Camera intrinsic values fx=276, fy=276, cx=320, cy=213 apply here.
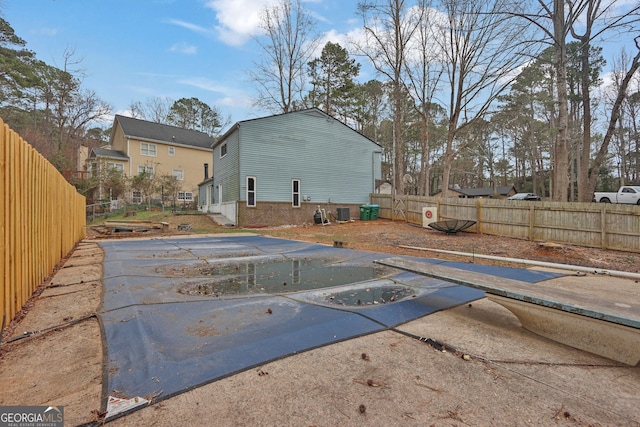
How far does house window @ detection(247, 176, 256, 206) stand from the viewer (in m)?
14.8

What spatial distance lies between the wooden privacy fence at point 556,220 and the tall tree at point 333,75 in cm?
1583

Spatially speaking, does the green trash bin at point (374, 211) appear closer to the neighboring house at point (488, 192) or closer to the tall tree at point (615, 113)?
the tall tree at point (615, 113)

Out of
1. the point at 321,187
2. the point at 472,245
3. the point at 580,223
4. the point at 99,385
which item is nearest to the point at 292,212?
the point at 321,187

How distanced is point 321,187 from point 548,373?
1551 cm

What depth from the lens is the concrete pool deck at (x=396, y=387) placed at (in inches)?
54.7

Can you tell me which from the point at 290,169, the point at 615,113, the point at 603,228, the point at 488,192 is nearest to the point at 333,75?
the point at 290,169

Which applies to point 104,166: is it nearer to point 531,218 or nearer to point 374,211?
point 374,211

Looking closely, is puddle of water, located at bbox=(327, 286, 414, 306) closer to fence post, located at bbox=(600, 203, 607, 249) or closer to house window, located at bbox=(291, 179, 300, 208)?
fence post, located at bbox=(600, 203, 607, 249)

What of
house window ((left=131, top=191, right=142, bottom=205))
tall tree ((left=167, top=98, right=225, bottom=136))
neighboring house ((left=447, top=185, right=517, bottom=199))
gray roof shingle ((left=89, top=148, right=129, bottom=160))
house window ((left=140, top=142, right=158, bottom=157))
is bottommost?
house window ((left=131, top=191, right=142, bottom=205))

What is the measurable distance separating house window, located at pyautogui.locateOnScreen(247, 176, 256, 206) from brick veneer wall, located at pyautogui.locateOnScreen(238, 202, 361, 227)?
30cm

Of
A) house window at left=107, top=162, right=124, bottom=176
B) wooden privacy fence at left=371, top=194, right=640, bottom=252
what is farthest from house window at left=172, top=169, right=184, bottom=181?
wooden privacy fence at left=371, top=194, right=640, bottom=252

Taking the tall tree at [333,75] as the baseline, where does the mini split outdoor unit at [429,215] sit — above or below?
below

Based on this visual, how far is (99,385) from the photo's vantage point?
156 cm

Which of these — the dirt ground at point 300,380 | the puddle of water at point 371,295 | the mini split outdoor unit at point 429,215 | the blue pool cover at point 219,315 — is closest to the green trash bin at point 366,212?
the mini split outdoor unit at point 429,215
